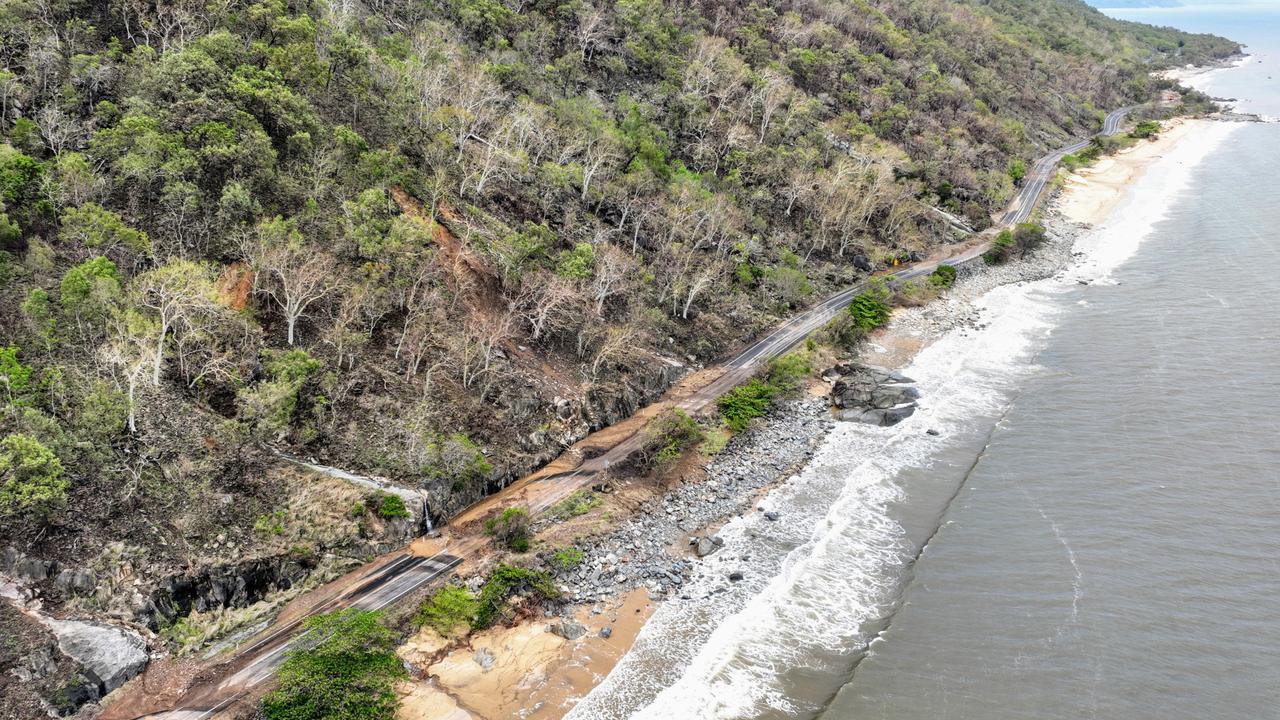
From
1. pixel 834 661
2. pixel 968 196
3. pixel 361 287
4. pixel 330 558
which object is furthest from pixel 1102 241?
pixel 330 558

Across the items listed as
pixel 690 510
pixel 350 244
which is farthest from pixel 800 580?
pixel 350 244

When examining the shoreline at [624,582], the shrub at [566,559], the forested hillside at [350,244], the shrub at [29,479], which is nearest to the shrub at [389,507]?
the forested hillside at [350,244]

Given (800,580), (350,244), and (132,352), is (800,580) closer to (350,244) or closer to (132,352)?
(350,244)

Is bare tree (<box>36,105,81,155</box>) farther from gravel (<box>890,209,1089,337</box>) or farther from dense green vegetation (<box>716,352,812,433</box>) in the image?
gravel (<box>890,209,1089,337</box>)

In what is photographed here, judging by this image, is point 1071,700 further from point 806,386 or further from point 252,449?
point 252,449

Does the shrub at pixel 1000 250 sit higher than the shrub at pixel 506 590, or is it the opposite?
the shrub at pixel 1000 250

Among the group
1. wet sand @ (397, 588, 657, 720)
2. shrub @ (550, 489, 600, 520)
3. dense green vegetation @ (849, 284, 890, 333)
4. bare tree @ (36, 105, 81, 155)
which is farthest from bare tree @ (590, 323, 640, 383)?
bare tree @ (36, 105, 81, 155)

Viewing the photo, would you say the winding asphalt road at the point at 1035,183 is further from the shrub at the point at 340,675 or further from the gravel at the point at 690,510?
the shrub at the point at 340,675
